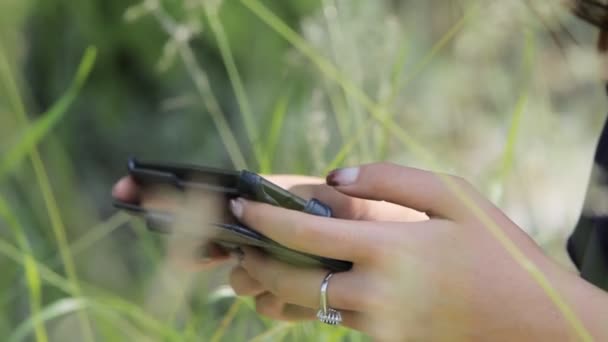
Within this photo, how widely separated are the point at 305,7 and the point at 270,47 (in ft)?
0.34

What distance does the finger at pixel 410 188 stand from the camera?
892mm

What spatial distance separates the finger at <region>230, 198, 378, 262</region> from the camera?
0.87 meters

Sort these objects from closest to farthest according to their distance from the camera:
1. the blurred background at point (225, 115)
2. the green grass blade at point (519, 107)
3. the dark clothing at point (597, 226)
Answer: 1. the dark clothing at point (597, 226)
2. the green grass blade at point (519, 107)
3. the blurred background at point (225, 115)

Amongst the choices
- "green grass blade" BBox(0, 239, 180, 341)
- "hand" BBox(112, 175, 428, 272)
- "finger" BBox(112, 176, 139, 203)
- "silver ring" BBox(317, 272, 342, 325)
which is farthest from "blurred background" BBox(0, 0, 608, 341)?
"silver ring" BBox(317, 272, 342, 325)

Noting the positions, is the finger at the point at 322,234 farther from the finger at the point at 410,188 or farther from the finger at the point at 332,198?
the finger at the point at 332,198

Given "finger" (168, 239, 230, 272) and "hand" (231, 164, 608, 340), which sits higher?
"finger" (168, 239, 230, 272)

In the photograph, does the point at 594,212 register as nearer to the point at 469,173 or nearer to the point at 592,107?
the point at 469,173

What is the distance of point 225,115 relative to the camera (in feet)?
6.44

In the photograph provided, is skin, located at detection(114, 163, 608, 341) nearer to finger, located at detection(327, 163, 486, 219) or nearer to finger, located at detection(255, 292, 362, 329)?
finger, located at detection(327, 163, 486, 219)

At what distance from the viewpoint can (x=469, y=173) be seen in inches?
66.7

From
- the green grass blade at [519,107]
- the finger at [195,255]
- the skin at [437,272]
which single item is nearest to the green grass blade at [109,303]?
the finger at [195,255]

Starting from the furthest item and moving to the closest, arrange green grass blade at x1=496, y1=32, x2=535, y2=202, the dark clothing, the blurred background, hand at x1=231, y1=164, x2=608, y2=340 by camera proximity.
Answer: the blurred background < green grass blade at x1=496, y1=32, x2=535, y2=202 < the dark clothing < hand at x1=231, y1=164, x2=608, y2=340

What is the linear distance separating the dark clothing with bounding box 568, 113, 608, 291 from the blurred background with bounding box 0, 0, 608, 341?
0.22m

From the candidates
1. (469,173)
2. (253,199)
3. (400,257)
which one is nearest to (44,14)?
(469,173)
